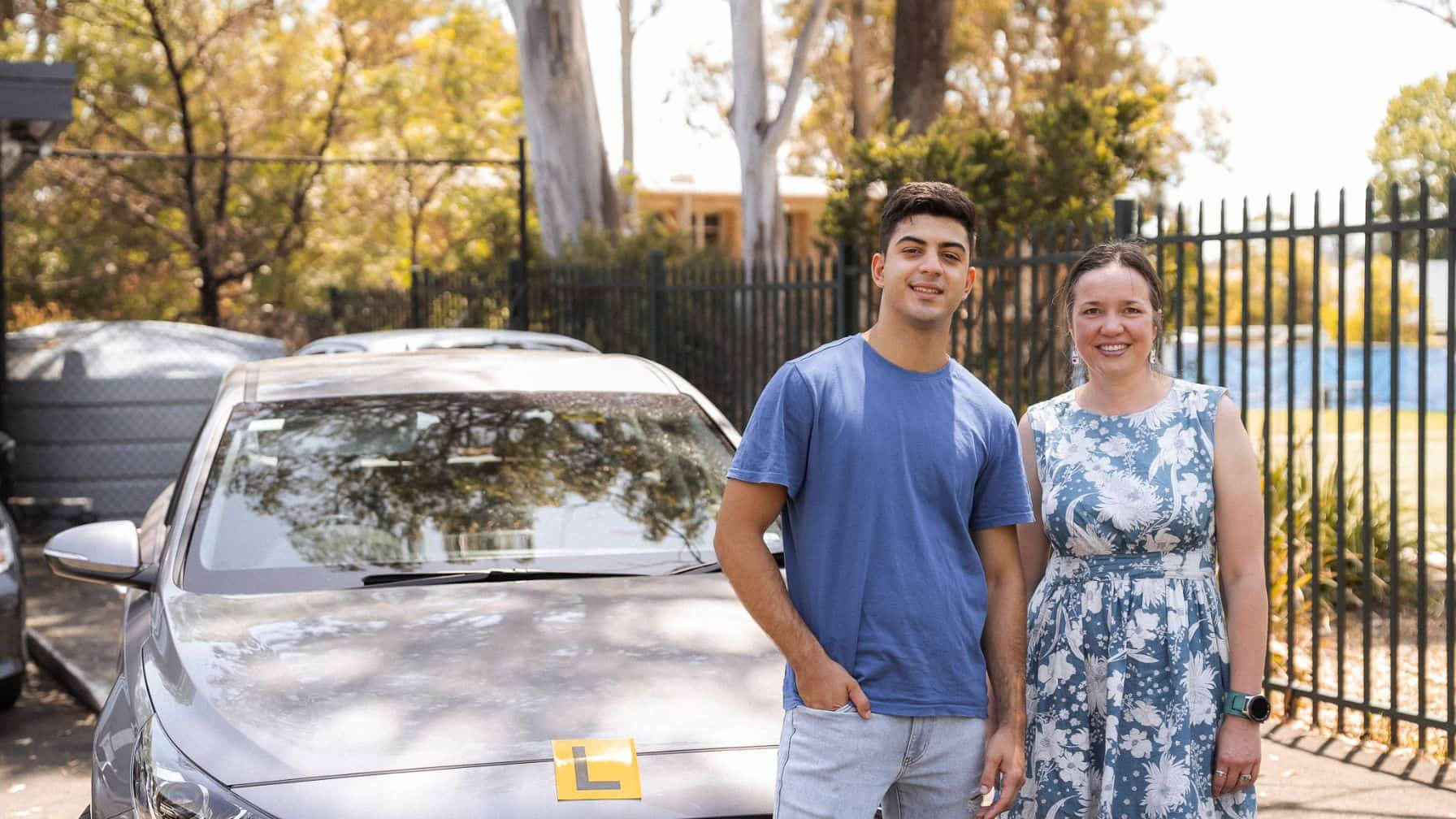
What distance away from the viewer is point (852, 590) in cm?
240

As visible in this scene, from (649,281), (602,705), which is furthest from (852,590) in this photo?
(649,281)

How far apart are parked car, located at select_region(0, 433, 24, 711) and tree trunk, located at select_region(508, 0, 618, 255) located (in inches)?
347

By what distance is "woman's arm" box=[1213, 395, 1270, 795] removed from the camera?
8.80 feet

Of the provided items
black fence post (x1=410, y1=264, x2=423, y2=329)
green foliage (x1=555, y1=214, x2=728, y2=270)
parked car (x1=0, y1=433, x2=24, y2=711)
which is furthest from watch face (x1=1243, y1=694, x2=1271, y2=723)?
black fence post (x1=410, y1=264, x2=423, y2=329)

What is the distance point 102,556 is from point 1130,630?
263cm

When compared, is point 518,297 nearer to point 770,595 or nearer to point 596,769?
point 596,769

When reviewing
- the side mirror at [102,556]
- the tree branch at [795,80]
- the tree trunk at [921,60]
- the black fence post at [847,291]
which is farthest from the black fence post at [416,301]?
the side mirror at [102,556]

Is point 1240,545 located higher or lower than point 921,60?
lower

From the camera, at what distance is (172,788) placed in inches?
111

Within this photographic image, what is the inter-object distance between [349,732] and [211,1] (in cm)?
1783

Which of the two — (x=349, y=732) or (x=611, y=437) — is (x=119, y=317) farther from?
(x=349, y=732)

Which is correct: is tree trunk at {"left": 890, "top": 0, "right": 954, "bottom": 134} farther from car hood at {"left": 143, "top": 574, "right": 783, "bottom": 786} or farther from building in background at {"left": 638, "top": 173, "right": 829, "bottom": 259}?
building in background at {"left": 638, "top": 173, "right": 829, "bottom": 259}

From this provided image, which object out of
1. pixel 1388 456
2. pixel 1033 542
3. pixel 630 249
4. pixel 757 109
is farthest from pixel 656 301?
pixel 1388 456

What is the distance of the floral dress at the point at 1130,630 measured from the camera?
2.71 metres
